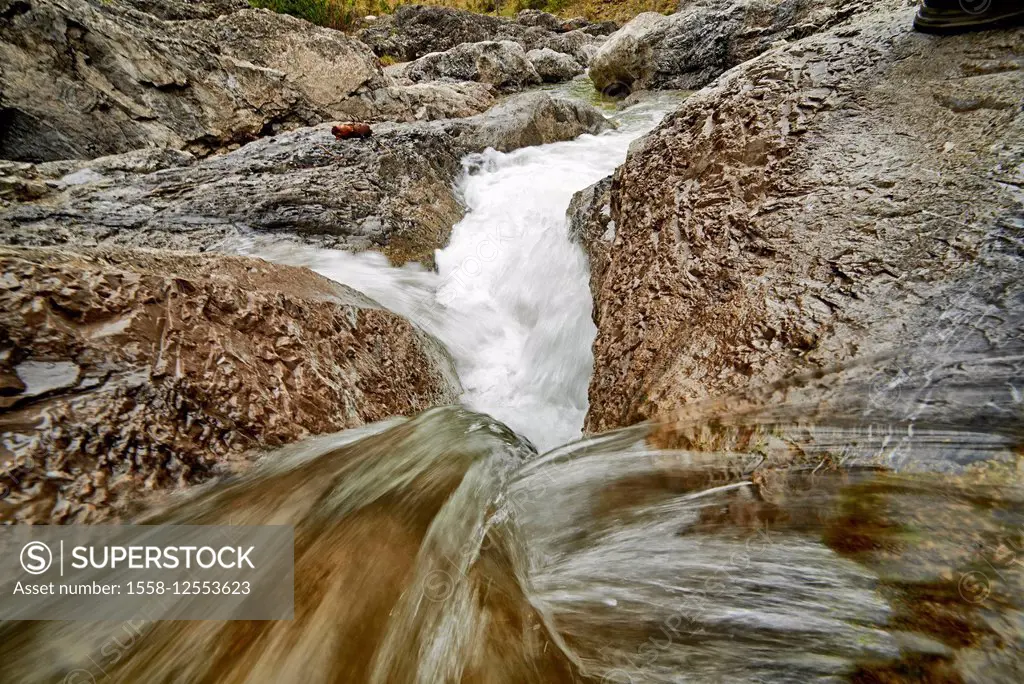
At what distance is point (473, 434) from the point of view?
2.72m

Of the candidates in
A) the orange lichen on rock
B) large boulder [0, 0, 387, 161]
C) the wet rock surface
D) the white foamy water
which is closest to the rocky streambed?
the white foamy water

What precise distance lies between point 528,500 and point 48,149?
386 inches

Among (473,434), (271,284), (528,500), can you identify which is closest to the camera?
(528,500)

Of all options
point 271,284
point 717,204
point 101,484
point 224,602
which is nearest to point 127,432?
point 101,484

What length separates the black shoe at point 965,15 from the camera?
6.99ft

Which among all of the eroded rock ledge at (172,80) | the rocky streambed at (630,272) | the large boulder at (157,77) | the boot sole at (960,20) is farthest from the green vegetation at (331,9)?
the boot sole at (960,20)

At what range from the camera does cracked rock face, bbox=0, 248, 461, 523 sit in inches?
63.1

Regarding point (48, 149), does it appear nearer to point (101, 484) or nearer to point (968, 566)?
point (101, 484)

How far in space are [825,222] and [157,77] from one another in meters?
10.9

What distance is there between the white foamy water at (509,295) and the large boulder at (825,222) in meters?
1.24

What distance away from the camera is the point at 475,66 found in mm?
15367

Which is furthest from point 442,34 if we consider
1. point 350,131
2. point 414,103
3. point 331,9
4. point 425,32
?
point 350,131

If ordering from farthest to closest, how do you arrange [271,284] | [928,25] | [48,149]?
[48,149], [271,284], [928,25]

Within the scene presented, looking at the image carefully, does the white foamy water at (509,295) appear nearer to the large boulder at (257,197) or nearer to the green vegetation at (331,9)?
the large boulder at (257,197)
